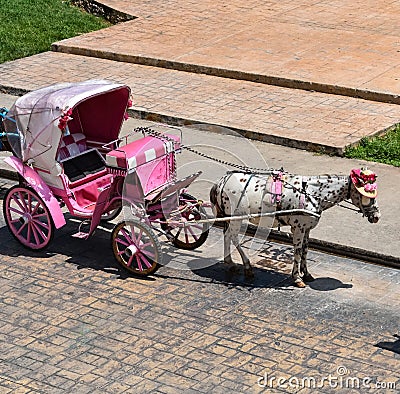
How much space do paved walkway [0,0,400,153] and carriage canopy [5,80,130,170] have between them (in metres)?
3.14

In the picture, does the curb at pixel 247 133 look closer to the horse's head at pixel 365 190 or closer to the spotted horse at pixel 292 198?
the spotted horse at pixel 292 198

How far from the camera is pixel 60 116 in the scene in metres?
10.5

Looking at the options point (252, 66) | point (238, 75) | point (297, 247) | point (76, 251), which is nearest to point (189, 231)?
point (76, 251)

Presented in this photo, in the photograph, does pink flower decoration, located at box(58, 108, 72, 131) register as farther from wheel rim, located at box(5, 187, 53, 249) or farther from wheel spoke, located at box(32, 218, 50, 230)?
wheel spoke, located at box(32, 218, 50, 230)

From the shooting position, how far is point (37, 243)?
36.6 feet

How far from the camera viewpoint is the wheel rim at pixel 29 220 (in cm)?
1103

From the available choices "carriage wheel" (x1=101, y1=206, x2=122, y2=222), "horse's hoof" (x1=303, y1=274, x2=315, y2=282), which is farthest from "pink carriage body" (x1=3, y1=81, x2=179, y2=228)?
"horse's hoof" (x1=303, y1=274, x2=315, y2=282)

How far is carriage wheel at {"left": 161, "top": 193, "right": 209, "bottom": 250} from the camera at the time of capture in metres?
10.8

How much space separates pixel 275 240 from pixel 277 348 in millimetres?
2398

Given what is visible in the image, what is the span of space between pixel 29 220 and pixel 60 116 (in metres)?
1.28

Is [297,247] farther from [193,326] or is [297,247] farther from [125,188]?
[125,188]

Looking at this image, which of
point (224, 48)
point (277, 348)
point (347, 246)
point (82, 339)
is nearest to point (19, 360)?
point (82, 339)

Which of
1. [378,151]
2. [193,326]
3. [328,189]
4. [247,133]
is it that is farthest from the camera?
[247,133]

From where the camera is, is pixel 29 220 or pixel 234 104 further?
pixel 234 104
